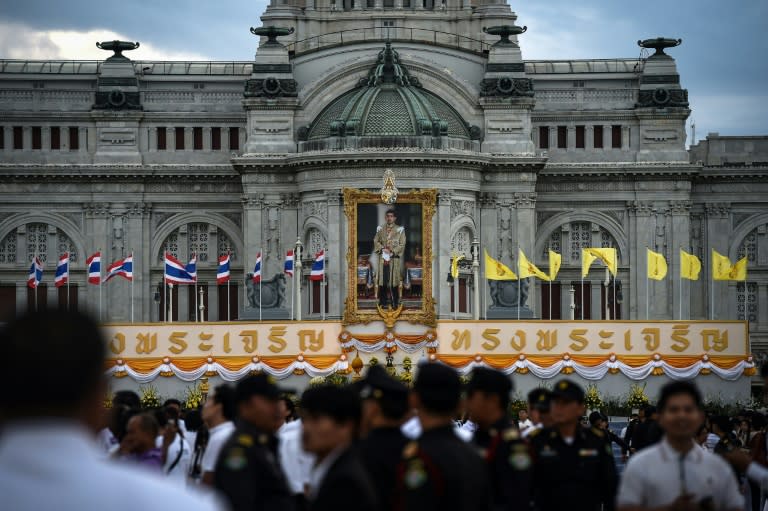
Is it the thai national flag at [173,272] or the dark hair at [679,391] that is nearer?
the dark hair at [679,391]

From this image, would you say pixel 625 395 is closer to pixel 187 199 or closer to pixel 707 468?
pixel 187 199

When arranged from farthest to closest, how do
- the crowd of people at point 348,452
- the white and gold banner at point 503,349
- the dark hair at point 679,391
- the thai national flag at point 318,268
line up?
the thai national flag at point 318,268
the white and gold banner at point 503,349
the dark hair at point 679,391
the crowd of people at point 348,452

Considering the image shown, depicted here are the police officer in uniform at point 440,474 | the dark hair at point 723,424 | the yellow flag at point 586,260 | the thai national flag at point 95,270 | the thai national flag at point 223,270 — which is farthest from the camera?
the yellow flag at point 586,260

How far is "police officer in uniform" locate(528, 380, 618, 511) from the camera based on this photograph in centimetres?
1644

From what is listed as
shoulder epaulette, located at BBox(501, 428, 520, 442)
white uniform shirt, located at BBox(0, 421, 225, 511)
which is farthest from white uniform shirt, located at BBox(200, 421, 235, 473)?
white uniform shirt, located at BBox(0, 421, 225, 511)

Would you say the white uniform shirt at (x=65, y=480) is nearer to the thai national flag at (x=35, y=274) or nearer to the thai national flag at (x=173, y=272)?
the thai national flag at (x=173, y=272)

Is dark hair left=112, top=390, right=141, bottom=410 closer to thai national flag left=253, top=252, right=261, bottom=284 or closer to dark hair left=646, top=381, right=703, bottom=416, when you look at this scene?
dark hair left=646, top=381, right=703, bottom=416

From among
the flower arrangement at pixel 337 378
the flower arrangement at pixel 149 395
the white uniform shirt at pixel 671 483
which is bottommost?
the flower arrangement at pixel 149 395

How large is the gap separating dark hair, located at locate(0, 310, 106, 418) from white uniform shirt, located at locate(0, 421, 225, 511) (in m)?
0.09

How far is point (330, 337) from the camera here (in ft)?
226

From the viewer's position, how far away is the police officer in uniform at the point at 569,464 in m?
16.4

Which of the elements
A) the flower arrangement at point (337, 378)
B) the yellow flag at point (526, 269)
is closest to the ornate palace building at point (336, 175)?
the yellow flag at point (526, 269)

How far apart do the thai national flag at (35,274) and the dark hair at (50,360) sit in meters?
74.9

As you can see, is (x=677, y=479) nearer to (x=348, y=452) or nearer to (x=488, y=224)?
(x=348, y=452)
